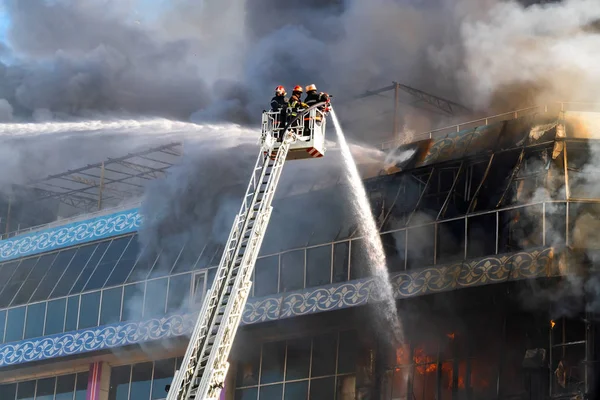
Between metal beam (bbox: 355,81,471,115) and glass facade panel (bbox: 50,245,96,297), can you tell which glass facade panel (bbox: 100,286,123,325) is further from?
metal beam (bbox: 355,81,471,115)

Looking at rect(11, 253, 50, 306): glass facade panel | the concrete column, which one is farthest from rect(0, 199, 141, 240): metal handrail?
the concrete column

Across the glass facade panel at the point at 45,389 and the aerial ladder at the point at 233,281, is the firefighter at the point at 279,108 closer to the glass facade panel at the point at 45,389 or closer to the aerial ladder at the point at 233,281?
the aerial ladder at the point at 233,281

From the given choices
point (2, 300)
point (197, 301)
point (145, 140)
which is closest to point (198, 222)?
point (197, 301)

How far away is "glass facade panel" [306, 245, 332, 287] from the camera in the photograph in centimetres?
3672

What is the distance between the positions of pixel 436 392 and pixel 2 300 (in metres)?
18.7

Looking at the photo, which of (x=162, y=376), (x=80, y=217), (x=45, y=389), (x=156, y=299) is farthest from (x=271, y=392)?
(x=80, y=217)

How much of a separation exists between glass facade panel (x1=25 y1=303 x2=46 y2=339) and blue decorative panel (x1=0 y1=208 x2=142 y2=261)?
287cm

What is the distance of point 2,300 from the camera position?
45.9 m

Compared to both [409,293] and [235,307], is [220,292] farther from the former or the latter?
[409,293]

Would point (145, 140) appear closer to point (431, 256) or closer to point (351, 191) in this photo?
point (351, 191)

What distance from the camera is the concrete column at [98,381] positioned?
142ft

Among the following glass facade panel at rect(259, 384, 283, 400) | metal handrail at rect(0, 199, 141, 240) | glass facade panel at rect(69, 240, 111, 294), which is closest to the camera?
glass facade panel at rect(259, 384, 283, 400)

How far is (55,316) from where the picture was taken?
43.5 m

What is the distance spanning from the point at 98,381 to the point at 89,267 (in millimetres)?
3952
